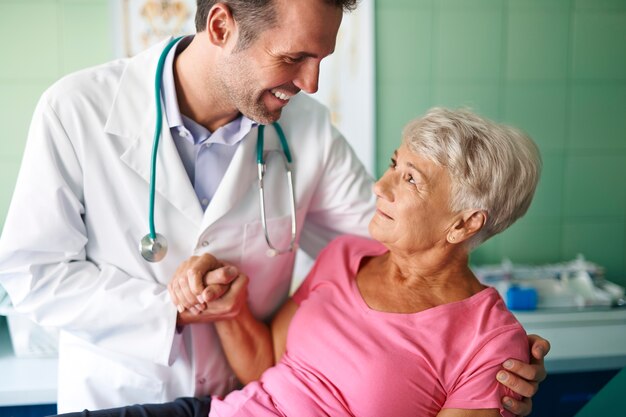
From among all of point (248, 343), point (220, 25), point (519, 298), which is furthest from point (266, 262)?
point (519, 298)

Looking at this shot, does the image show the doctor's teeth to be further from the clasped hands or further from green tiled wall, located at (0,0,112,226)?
green tiled wall, located at (0,0,112,226)

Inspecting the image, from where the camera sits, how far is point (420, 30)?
2527mm

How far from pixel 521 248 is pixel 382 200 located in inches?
61.7

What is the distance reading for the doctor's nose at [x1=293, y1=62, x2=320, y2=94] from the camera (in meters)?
1.31

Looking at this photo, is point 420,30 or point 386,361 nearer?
point 386,361

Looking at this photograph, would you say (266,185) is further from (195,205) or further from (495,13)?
(495,13)

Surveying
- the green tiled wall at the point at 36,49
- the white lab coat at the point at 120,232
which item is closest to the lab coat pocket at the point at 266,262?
the white lab coat at the point at 120,232

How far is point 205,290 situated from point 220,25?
22.0 inches

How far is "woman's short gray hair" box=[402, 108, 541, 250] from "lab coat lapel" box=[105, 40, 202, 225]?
51 cm

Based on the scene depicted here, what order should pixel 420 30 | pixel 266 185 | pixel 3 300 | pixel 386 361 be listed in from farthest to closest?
1. pixel 420 30
2. pixel 3 300
3. pixel 266 185
4. pixel 386 361

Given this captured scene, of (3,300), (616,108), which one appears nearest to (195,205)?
(3,300)

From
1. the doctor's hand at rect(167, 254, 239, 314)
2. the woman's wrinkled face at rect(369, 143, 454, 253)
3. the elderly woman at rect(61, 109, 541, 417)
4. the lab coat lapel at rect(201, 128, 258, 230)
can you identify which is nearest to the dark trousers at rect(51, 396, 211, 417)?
the elderly woman at rect(61, 109, 541, 417)

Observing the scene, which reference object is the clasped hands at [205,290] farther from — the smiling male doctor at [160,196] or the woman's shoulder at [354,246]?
the woman's shoulder at [354,246]

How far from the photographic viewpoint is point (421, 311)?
4.36 feet
